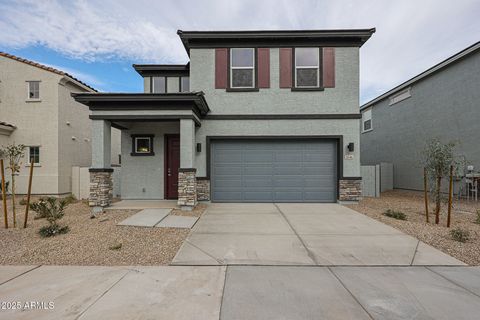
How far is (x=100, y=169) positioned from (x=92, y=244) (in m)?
3.46

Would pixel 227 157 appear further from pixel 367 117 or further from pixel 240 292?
pixel 367 117

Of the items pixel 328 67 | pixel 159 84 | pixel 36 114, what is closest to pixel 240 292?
pixel 328 67

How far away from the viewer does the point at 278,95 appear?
9.12 meters

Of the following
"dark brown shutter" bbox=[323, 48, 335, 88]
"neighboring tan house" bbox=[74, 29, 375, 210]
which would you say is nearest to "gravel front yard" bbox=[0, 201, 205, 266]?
"neighboring tan house" bbox=[74, 29, 375, 210]

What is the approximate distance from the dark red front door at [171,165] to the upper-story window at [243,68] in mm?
3369

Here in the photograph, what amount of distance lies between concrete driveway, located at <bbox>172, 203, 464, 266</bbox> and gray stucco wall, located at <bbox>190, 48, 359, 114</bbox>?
428cm

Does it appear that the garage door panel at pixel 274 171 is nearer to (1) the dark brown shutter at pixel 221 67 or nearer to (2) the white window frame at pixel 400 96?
(1) the dark brown shutter at pixel 221 67

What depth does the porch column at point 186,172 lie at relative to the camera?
729cm

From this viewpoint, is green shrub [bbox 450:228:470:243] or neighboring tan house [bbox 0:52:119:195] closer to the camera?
green shrub [bbox 450:228:470:243]

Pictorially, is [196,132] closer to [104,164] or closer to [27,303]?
[104,164]

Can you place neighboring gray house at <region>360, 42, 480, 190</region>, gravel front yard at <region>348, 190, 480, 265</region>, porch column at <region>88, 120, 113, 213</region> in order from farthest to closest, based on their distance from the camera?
neighboring gray house at <region>360, 42, 480, 190</region> → porch column at <region>88, 120, 113, 213</region> → gravel front yard at <region>348, 190, 480, 265</region>

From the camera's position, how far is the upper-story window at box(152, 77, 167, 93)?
10.8 m

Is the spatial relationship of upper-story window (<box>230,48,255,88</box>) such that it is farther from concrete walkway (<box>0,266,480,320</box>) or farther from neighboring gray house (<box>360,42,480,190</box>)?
neighboring gray house (<box>360,42,480,190</box>)

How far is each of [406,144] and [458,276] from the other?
11.9 meters
